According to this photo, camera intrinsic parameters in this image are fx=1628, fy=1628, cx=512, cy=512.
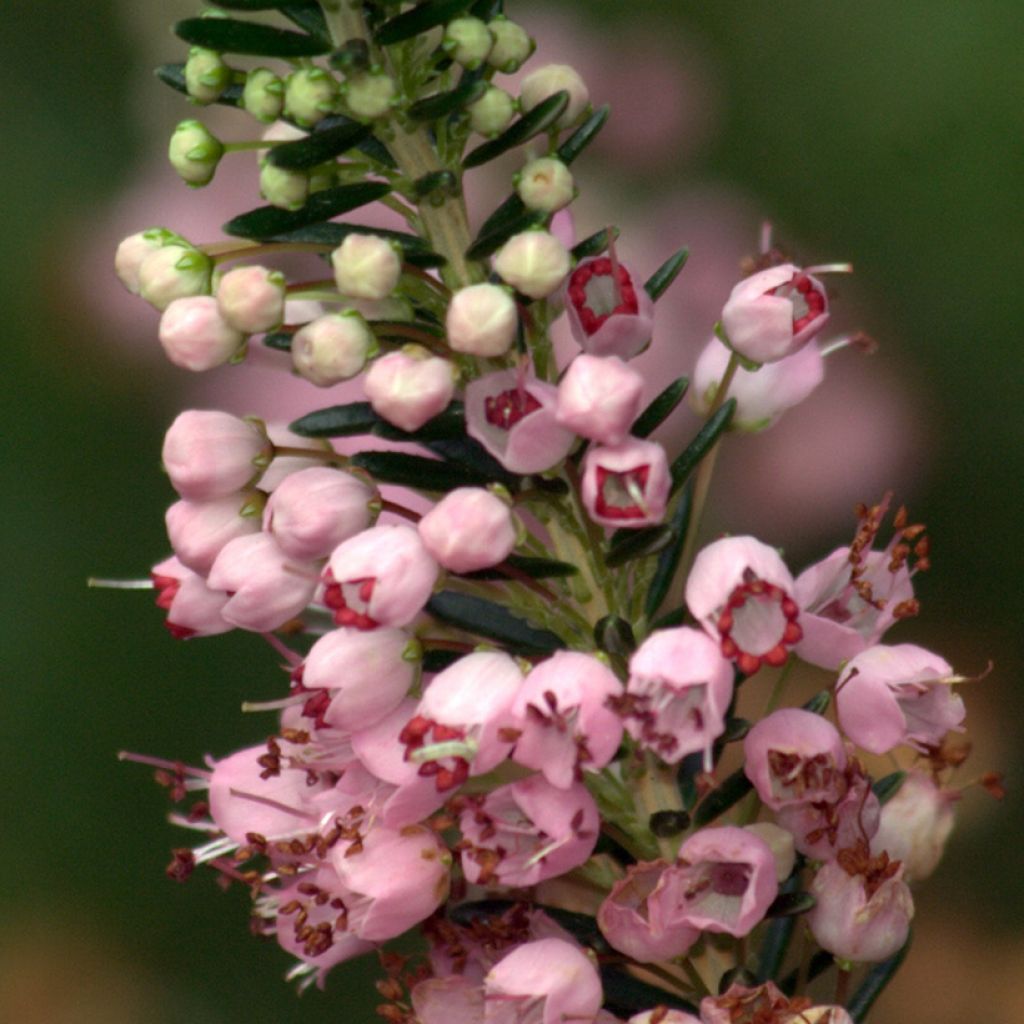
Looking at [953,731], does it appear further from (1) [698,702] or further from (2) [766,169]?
(2) [766,169]

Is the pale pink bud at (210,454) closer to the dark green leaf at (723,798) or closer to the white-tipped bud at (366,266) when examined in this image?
the white-tipped bud at (366,266)

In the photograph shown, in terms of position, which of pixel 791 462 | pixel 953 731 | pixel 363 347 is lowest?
pixel 791 462

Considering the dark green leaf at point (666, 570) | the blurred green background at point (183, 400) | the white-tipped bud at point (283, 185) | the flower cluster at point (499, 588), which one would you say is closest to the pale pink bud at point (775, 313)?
the flower cluster at point (499, 588)

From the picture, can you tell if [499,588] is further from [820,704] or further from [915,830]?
[915,830]

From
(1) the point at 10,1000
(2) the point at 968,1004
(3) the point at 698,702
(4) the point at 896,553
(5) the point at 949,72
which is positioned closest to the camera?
(3) the point at 698,702

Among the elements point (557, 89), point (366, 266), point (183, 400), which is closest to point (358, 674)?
point (366, 266)

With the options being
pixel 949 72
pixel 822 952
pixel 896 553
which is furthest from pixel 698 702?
pixel 949 72
